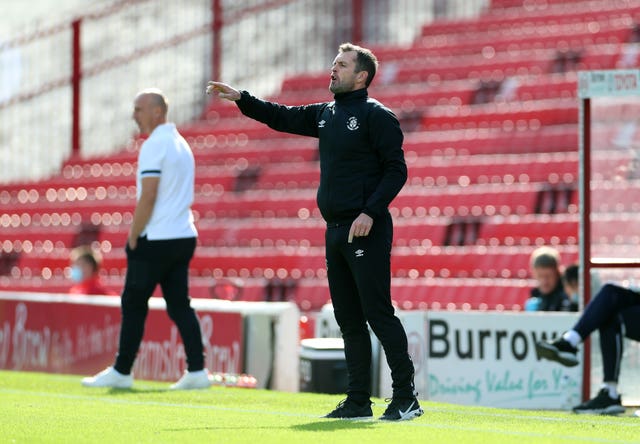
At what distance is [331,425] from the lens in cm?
705

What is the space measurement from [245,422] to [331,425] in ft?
1.59

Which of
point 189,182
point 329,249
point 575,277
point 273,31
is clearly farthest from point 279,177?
point 329,249

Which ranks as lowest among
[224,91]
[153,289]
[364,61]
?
[153,289]

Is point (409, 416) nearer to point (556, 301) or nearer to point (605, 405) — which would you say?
point (605, 405)

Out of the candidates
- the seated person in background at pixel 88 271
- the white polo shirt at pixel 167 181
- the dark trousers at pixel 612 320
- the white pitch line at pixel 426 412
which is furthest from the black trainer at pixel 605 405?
the seated person in background at pixel 88 271

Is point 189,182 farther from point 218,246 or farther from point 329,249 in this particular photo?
point 218,246

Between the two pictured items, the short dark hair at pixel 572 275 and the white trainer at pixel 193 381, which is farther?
the short dark hair at pixel 572 275

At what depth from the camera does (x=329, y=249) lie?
7.36 meters

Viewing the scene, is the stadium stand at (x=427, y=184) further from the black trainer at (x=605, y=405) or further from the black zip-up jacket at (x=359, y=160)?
the black zip-up jacket at (x=359, y=160)

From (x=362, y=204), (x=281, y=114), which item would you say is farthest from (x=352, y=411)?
(x=281, y=114)

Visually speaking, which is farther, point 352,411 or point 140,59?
point 140,59

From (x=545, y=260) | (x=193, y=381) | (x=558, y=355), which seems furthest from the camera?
(x=545, y=260)

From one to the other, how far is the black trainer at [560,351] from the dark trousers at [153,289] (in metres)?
2.29

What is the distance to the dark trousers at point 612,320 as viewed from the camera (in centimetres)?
891
